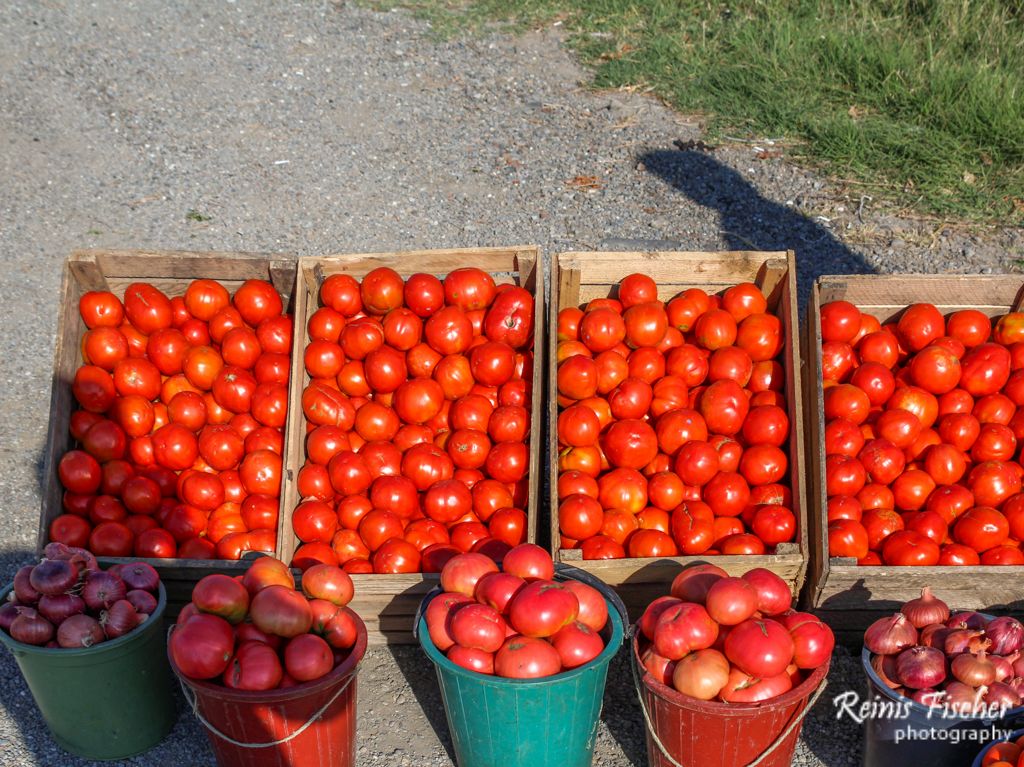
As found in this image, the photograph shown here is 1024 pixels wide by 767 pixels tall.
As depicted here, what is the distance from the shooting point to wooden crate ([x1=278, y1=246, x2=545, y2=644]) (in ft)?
13.3

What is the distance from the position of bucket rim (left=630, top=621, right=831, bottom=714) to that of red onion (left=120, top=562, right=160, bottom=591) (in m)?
2.07

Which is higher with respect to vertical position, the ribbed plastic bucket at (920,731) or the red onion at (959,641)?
the red onion at (959,641)

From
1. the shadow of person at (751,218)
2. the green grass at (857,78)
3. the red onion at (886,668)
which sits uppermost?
the green grass at (857,78)

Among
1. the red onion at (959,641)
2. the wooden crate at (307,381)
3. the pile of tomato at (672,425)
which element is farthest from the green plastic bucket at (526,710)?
the red onion at (959,641)

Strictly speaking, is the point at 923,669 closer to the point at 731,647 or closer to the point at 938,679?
the point at 938,679

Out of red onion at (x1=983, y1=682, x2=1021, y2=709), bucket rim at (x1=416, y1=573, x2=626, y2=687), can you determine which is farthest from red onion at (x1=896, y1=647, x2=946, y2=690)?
bucket rim at (x1=416, y1=573, x2=626, y2=687)

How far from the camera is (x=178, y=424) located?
4.65 meters

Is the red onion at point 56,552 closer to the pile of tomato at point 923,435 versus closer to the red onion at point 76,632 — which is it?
the red onion at point 76,632

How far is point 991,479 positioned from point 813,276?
10.3ft

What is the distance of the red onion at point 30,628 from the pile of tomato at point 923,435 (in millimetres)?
3299

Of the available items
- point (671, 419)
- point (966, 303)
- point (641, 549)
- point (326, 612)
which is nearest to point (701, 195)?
point (966, 303)

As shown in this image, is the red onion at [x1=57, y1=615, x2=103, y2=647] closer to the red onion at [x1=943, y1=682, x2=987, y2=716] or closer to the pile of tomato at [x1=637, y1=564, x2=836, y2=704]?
the pile of tomato at [x1=637, y1=564, x2=836, y2=704]

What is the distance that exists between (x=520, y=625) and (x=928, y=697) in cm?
146

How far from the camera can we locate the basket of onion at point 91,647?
3.55 m
